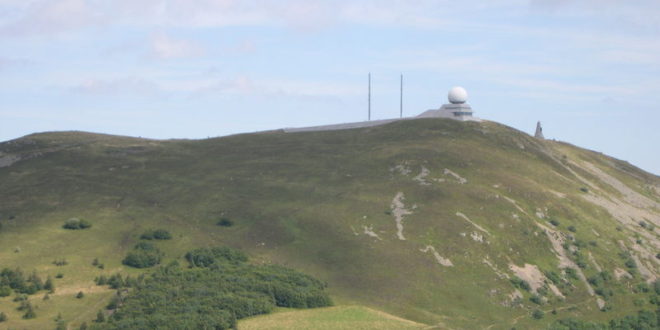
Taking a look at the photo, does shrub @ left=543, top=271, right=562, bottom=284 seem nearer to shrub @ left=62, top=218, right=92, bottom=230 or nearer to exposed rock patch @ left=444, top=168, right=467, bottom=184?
exposed rock patch @ left=444, top=168, right=467, bottom=184

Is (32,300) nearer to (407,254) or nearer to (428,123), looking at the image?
(407,254)

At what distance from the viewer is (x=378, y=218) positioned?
138 meters

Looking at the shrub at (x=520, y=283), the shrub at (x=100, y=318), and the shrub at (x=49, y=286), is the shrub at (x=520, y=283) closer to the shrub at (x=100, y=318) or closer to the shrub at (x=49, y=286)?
the shrub at (x=100, y=318)

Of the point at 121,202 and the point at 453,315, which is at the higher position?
the point at 121,202

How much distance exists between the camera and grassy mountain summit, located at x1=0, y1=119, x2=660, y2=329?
11888 centimetres

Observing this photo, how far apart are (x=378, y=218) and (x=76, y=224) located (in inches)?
1957

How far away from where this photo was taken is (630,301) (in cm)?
12794

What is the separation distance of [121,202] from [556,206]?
8001 centimetres

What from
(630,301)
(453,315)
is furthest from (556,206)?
(453,315)

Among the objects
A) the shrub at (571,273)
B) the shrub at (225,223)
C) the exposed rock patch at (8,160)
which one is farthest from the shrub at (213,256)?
the exposed rock patch at (8,160)

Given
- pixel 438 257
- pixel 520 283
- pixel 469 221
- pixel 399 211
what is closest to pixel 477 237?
pixel 469 221

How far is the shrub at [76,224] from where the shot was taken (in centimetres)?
13512

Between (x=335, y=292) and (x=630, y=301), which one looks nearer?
(x=335, y=292)

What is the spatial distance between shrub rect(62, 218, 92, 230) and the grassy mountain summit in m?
1.21
